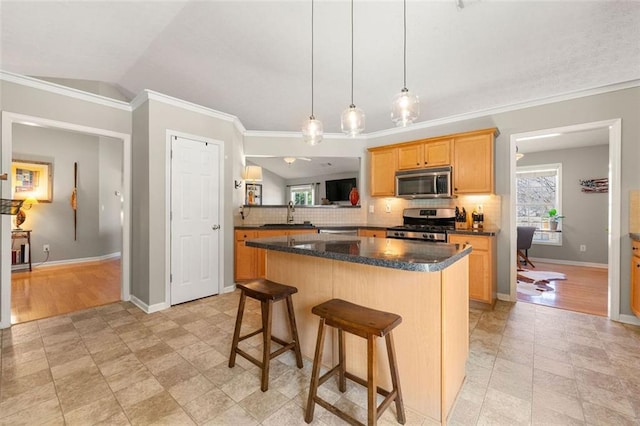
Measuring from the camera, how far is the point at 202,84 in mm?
3143

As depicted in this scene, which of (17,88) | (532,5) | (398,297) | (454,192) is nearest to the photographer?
(398,297)

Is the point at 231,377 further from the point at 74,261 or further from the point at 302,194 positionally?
the point at 74,261

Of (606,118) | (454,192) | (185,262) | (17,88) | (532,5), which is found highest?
(532,5)

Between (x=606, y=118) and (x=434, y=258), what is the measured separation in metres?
3.24

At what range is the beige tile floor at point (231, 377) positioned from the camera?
1578 mm

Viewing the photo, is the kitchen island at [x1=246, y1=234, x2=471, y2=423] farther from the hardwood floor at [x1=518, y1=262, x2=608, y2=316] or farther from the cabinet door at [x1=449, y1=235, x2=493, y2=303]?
the hardwood floor at [x1=518, y1=262, x2=608, y2=316]

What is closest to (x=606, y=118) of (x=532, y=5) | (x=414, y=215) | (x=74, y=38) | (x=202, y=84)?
(x=532, y=5)

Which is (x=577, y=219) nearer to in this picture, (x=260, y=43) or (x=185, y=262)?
(x=260, y=43)

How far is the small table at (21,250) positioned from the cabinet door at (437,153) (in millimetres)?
6781

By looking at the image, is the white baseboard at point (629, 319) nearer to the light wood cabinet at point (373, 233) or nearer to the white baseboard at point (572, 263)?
the light wood cabinet at point (373, 233)

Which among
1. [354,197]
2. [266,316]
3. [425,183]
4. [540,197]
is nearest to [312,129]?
[266,316]

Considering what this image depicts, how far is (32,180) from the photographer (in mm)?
5062

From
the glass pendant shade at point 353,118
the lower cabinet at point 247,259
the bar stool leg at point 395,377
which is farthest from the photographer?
the lower cabinet at point 247,259

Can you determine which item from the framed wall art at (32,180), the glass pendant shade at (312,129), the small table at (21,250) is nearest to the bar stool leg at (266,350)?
the glass pendant shade at (312,129)
